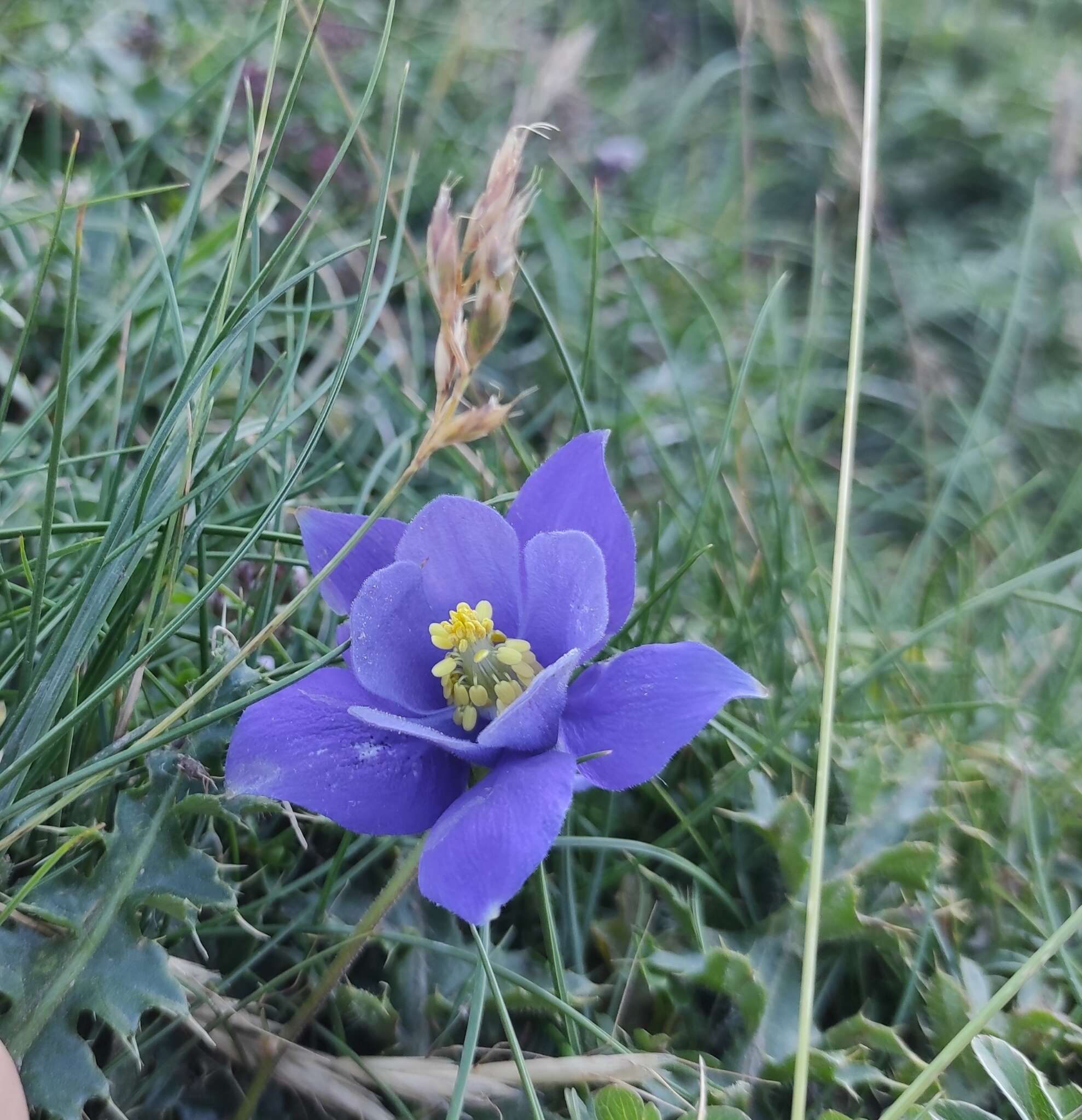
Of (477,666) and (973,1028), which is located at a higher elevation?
(477,666)

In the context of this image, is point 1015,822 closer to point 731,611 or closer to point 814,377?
point 731,611

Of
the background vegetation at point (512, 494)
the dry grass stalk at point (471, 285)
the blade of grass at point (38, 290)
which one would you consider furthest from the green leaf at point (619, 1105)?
the blade of grass at point (38, 290)

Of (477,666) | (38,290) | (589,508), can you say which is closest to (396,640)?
(477,666)

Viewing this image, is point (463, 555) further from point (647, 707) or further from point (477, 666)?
point (647, 707)

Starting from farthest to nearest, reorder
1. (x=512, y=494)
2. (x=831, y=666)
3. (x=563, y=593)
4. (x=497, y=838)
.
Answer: (x=512, y=494)
(x=831, y=666)
(x=563, y=593)
(x=497, y=838)

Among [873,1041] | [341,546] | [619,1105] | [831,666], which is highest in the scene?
[341,546]

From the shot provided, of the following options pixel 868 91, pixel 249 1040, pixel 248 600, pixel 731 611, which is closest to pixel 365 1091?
pixel 249 1040

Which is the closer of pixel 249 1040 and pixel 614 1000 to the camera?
pixel 249 1040

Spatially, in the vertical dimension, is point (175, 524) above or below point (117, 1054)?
above
